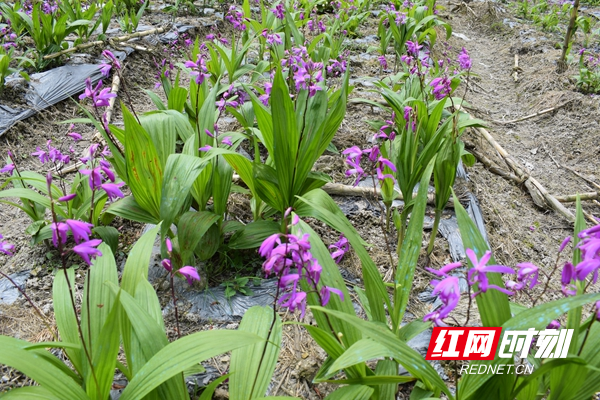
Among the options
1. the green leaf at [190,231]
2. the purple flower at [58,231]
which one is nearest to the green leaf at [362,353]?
the purple flower at [58,231]

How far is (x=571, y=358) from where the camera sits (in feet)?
2.93

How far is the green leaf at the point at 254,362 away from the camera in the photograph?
120cm

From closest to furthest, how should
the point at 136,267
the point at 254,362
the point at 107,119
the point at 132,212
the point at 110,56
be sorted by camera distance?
the point at 254,362, the point at 136,267, the point at 132,212, the point at 110,56, the point at 107,119

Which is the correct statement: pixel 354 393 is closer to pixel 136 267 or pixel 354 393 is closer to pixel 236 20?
pixel 136 267

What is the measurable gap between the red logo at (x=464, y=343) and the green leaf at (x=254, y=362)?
442mm

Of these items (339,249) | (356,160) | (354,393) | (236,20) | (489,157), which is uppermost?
(236,20)

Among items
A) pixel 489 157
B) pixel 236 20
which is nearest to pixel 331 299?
pixel 489 157

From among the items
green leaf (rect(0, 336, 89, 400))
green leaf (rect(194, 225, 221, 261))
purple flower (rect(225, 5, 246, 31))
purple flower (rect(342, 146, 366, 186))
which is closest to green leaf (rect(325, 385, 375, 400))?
green leaf (rect(0, 336, 89, 400))

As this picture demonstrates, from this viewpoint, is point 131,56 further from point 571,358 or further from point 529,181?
point 571,358

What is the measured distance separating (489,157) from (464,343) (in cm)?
275

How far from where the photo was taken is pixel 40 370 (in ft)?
3.44

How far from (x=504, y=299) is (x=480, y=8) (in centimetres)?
896

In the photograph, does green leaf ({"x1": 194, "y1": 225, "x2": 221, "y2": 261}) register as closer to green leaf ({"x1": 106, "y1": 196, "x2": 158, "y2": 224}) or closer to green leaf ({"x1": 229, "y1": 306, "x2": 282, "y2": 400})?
green leaf ({"x1": 106, "y1": 196, "x2": 158, "y2": 224})

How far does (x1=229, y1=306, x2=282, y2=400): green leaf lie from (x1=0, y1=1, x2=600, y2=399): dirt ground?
31cm
